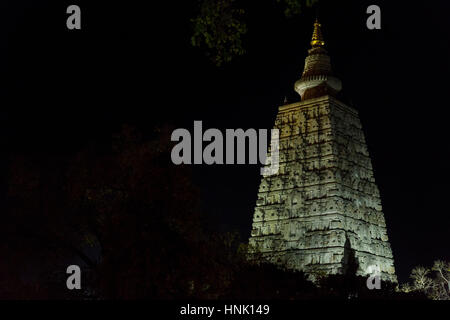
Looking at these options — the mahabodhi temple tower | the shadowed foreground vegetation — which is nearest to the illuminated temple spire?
the mahabodhi temple tower

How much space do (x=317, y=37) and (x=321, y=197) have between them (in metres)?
25.1

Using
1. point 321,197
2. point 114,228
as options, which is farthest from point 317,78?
point 114,228

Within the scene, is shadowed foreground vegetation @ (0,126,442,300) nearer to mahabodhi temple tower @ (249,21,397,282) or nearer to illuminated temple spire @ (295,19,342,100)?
mahabodhi temple tower @ (249,21,397,282)

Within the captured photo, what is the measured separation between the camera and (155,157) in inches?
1072

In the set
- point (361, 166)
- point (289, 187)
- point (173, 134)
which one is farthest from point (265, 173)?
point (173, 134)

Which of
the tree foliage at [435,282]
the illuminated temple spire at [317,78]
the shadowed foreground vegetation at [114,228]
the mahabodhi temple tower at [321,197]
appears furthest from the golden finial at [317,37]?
the shadowed foreground vegetation at [114,228]

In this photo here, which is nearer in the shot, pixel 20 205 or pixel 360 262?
pixel 20 205

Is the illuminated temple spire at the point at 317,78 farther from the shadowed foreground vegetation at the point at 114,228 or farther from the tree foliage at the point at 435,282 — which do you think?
the shadowed foreground vegetation at the point at 114,228

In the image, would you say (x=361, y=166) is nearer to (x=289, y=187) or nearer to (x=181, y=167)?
(x=289, y=187)

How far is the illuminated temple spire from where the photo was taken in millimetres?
93312

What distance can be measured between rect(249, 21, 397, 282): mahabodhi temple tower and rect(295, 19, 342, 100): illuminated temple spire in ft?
0.41

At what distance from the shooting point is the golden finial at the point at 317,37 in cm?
9838

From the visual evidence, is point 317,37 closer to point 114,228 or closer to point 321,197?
point 321,197

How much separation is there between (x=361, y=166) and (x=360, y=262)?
43.5ft
